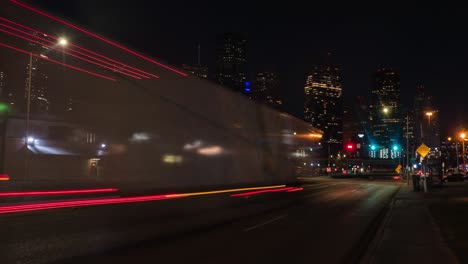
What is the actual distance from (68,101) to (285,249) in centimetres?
590

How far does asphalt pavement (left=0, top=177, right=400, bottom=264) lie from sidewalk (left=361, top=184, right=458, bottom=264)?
46 cm

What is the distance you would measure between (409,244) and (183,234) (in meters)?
5.89

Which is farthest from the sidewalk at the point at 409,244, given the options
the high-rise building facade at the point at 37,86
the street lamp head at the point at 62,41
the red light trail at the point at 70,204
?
the street lamp head at the point at 62,41

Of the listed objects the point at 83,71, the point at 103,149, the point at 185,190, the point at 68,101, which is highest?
the point at 83,71

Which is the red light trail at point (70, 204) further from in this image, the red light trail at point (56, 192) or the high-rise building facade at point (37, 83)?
the high-rise building facade at point (37, 83)

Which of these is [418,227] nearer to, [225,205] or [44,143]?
[225,205]

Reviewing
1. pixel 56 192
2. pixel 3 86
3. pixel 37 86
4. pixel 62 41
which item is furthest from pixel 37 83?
pixel 56 192

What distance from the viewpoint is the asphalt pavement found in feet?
33.8

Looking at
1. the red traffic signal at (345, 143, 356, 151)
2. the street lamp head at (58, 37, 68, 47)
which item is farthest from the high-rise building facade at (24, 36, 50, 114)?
the red traffic signal at (345, 143, 356, 151)

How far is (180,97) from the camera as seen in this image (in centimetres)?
1403

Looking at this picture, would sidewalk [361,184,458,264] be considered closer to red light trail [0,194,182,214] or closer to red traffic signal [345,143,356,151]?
red light trail [0,194,182,214]

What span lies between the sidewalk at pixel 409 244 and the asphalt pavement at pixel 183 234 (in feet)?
1.50

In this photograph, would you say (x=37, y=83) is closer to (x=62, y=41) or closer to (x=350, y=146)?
(x=62, y=41)

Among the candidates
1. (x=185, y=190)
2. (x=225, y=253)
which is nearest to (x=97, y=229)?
(x=185, y=190)
